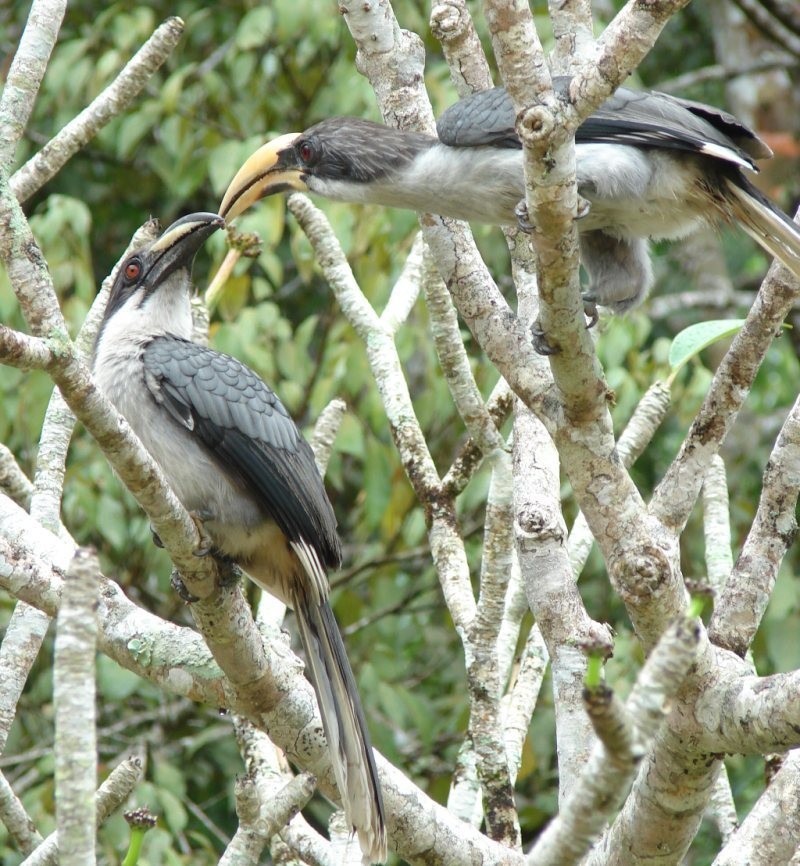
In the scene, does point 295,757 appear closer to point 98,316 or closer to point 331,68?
point 98,316

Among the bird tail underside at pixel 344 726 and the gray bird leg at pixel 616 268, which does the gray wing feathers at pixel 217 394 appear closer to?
the bird tail underside at pixel 344 726

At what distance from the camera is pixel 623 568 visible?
2424 mm

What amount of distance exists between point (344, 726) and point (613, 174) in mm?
1592

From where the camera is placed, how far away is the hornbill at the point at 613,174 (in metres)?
3.38

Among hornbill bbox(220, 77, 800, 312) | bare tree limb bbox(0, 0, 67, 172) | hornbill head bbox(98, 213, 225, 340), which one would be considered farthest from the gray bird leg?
bare tree limb bbox(0, 0, 67, 172)

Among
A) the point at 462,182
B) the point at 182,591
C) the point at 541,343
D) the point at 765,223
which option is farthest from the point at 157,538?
the point at 765,223

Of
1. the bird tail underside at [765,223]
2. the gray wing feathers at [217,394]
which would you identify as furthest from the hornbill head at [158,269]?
the bird tail underside at [765,223]

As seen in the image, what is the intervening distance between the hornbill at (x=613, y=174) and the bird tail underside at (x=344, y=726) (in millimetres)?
1183

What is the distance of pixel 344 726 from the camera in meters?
2.97

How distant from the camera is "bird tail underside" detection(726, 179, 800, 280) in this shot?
314 cm

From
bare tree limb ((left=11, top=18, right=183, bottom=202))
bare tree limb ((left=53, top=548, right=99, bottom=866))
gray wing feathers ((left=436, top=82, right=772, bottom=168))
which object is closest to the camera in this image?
bare tree limb ((left=53, top=548, right=99, bottom=866))

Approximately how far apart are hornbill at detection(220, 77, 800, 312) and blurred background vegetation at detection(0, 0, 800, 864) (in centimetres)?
114

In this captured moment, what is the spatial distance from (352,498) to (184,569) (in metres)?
4.04

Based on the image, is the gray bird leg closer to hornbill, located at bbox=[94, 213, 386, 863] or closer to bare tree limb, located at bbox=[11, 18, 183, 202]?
hornbill, located at bbox=[94, 213, 386, 863]
